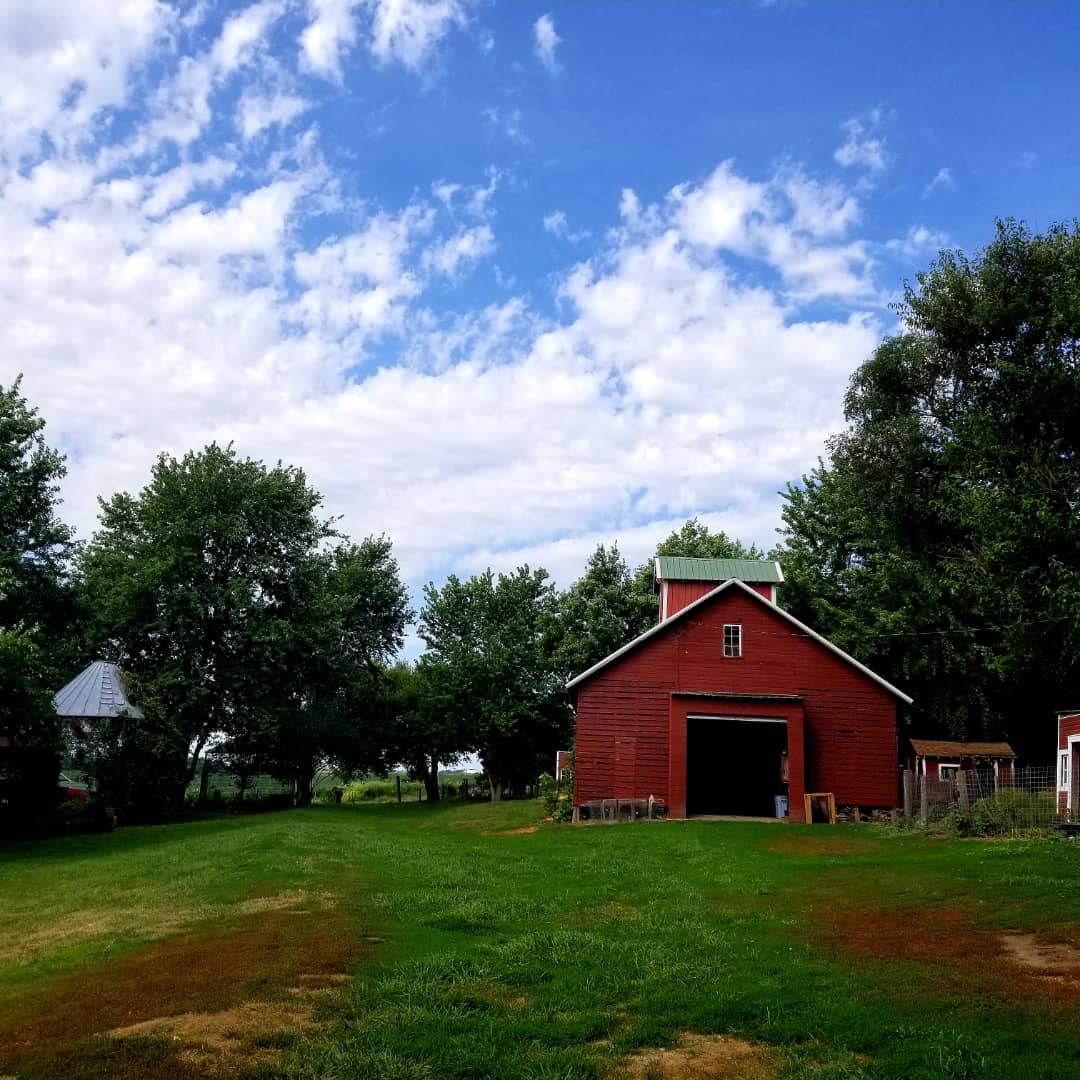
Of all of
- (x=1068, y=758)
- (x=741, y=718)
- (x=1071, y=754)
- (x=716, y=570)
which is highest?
(x=716, y=570)

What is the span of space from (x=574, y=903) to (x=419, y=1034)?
23.2 feet

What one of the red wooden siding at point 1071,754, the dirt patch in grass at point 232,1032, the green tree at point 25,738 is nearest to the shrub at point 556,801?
the red wooden siding at point 1071,754

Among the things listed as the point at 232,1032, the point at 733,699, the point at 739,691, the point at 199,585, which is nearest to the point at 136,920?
the point at 232,1032

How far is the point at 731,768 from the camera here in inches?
1510

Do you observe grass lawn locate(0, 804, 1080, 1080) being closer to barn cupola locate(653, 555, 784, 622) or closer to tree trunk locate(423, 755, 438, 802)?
barn cupola locate(653, 555, 784, 622)

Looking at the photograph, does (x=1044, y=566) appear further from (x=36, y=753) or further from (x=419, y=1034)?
(x=36, y=753)

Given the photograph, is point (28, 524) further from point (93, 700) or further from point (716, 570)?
point (716, 570)

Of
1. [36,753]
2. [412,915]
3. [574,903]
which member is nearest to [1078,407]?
[574,903]

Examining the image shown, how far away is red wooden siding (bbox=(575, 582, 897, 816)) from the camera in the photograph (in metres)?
32.4

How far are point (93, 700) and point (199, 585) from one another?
8.24 metres

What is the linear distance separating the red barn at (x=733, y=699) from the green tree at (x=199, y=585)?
711 inches

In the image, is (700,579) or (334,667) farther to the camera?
(334,667)

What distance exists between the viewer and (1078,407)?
101 ft

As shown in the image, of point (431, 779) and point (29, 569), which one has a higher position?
point (29, 569)
